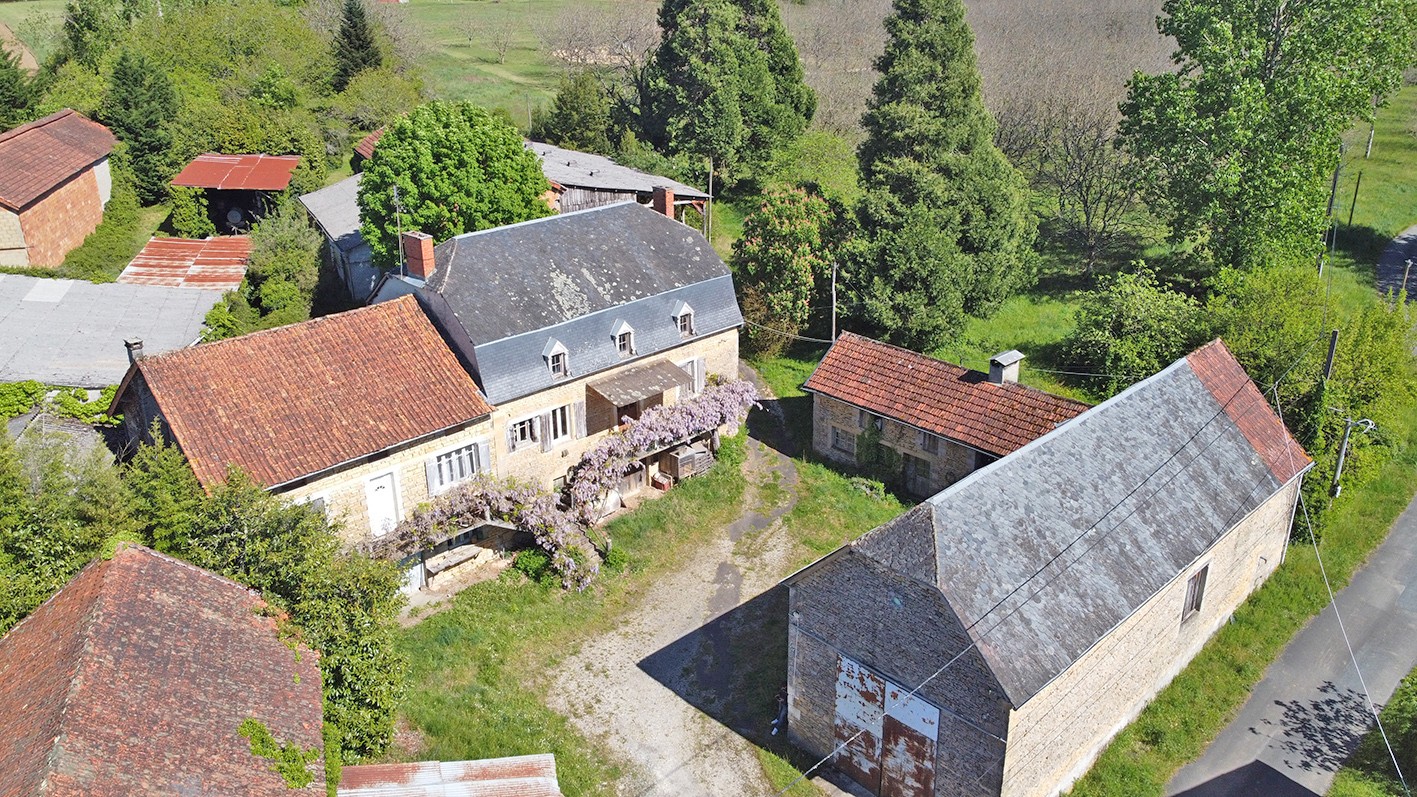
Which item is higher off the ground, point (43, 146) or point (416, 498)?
point (43, 146)

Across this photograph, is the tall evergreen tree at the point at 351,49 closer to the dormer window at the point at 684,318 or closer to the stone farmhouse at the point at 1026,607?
the dormer window at the point at 684,318

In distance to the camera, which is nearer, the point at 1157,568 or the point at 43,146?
the point at 1157,568

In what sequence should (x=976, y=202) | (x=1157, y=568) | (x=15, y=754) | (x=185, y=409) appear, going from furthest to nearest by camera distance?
(x=976, y=202) → (x=185, y=409) → (x=1157, y=568) → (x=15, y=754)

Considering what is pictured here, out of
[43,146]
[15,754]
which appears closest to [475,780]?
[15,754]

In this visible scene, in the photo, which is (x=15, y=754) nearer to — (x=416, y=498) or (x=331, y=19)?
(x=416, y=498)

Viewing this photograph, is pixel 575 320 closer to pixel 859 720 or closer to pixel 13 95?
pixel 859 720

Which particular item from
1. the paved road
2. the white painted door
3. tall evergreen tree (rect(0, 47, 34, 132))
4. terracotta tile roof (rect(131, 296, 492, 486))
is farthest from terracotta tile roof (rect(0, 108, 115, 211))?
the paved road

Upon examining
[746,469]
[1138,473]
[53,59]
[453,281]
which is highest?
[53,59]
